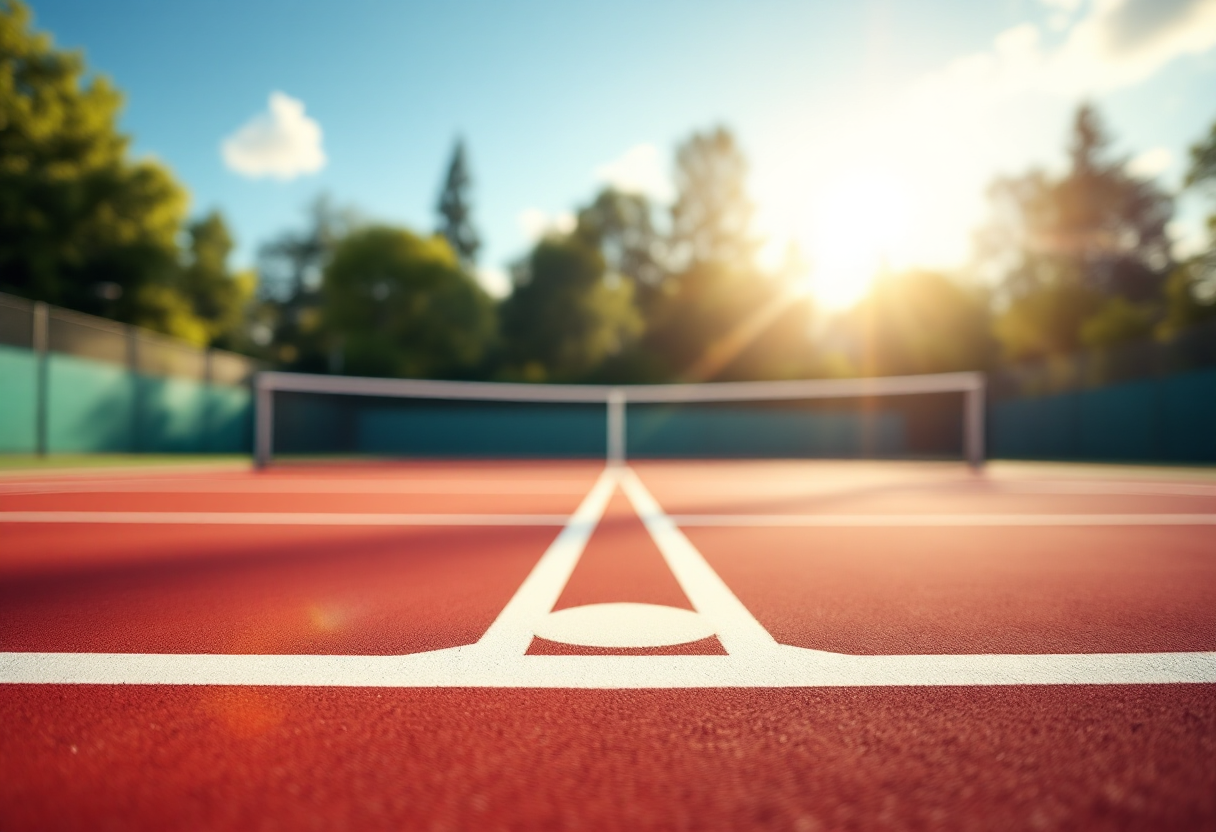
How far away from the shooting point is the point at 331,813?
125 cm

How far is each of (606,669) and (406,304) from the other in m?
37.9

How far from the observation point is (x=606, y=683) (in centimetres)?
195

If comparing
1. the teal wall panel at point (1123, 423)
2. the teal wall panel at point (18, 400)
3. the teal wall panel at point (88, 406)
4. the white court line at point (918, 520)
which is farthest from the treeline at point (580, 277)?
the white court line at point (918, 520)

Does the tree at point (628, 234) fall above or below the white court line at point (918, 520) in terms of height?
A: above

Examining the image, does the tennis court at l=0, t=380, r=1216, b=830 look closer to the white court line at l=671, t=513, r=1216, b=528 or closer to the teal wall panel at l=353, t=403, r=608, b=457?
the white court line at l=671, t=513, r=1216, b=528

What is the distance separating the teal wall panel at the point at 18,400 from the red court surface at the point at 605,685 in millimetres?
14065

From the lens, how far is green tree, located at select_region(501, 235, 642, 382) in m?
39.2

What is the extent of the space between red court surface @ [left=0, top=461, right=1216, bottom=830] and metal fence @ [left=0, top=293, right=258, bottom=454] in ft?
47.2

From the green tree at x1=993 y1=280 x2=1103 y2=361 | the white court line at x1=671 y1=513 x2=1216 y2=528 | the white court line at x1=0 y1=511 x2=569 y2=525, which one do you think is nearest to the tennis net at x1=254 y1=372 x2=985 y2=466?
the green tree at x1=993 y1=280 x2=1103 y2=361

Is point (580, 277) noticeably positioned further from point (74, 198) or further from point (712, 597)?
point (712, 597)

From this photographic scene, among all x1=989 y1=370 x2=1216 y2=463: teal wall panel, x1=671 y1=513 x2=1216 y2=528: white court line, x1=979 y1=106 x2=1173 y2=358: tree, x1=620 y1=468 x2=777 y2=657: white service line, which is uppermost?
x1=979 y1=106 x2=1173 y2=358: tree

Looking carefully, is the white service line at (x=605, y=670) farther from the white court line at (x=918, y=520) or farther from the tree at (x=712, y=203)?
the tree at (x=712, y=203)

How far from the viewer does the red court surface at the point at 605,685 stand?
1298mm

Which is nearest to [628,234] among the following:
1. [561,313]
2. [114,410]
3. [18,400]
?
[561,313]
